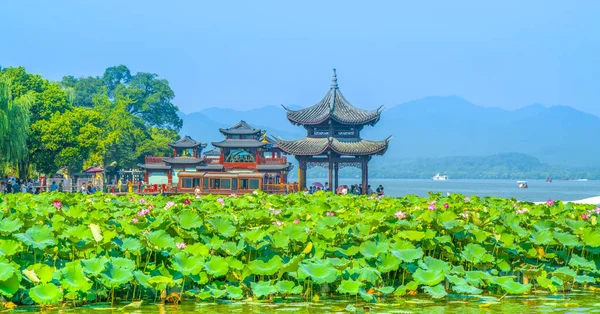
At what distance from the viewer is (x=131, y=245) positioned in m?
7.10

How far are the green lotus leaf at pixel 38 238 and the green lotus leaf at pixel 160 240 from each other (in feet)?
2.85

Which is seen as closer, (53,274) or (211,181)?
(53,274)

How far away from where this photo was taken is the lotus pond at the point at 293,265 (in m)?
6.67

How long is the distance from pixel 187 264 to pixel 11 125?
99.5ft

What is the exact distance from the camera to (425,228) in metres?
8.66

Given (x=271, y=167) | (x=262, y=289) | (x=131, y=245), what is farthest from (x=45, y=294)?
(x=271, y=167)

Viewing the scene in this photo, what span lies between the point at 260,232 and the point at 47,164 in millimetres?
37265

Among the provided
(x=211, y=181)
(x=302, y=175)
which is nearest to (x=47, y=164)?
(x=211, y=181)

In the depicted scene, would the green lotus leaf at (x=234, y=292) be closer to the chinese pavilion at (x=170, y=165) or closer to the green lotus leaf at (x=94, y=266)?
the green lotus leaf at (x=94, y=266)

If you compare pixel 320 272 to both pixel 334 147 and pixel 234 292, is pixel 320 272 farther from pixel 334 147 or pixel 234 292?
pixel 334 147

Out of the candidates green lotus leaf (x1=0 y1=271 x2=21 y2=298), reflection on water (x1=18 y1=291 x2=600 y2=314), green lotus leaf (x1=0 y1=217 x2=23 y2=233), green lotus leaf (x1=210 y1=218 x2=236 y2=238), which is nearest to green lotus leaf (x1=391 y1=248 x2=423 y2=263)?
reflection on water (x1=18 y1=291 x2=600 y2=314)

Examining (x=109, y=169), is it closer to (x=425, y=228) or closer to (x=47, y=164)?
(x=47, y=164)

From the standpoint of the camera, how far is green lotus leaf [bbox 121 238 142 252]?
705 centimetres

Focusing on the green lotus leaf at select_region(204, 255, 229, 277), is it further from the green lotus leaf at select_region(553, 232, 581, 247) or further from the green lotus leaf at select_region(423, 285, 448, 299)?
the green lotus leaf at select_region(553, 232, 581, 247)
